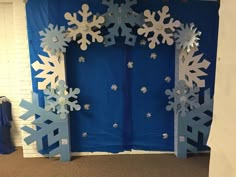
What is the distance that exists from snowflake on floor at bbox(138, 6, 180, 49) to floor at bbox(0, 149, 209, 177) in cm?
139

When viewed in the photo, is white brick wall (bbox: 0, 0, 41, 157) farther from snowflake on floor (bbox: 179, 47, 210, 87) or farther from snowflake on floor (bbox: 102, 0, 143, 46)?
snowflake on floor (bbox: 179, 47, 210, 87)

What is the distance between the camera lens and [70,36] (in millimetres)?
3082

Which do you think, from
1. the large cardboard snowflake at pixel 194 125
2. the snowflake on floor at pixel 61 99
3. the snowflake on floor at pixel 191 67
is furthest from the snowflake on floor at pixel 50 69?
the large cardboard snowflake at pixel 194 125

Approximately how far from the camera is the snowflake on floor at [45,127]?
3229mm

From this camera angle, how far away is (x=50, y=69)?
125 inches

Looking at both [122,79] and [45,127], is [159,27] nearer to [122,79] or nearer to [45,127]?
[122,79]

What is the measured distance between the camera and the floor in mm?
2949

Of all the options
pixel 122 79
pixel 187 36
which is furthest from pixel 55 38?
pixel 187 36

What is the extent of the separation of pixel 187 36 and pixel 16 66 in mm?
2146

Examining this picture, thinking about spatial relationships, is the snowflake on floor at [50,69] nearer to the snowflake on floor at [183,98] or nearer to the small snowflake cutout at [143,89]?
the small snowflake cutout at [143,89]

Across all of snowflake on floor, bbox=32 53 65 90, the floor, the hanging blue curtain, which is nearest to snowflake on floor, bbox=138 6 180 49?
snowflake on floor, bbox=32 53 65 90

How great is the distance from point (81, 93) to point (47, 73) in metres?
0.47

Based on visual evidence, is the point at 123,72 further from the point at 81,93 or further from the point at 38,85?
the point at 38,85

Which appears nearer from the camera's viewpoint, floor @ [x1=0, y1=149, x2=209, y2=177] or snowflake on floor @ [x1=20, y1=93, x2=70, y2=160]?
floor @ [x1=0, y1=149, x2=209, y2=177]
